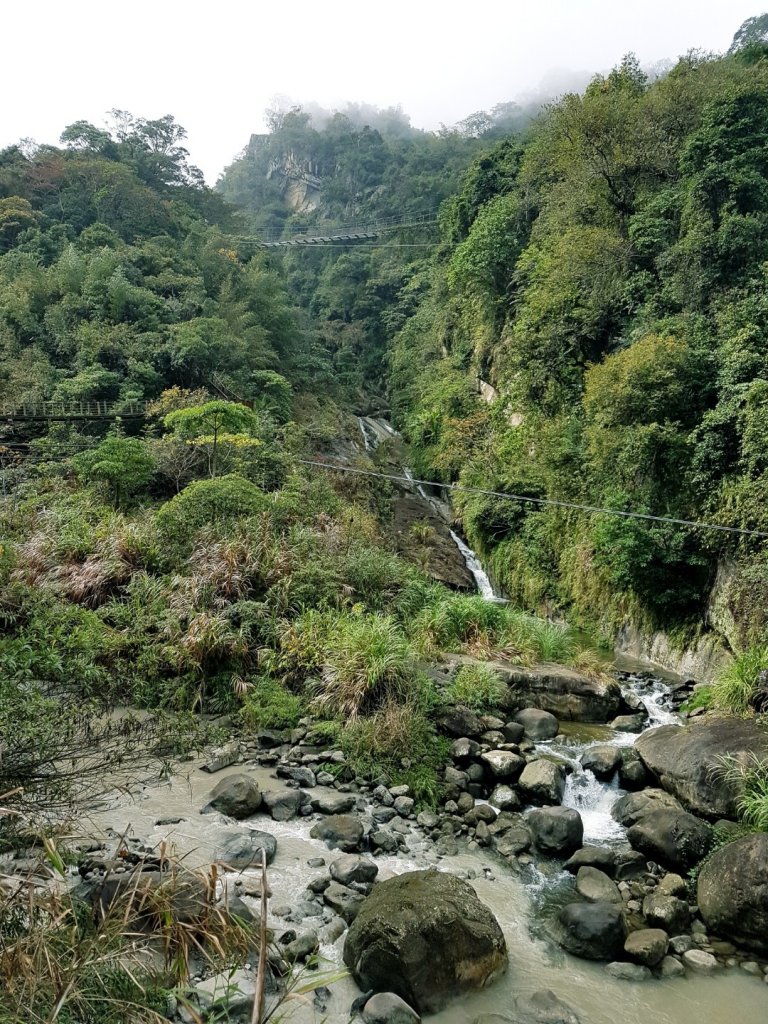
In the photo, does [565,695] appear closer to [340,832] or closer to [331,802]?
[331,802]

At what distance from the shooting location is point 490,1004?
4711 mm

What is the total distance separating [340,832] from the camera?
6523 millimetres

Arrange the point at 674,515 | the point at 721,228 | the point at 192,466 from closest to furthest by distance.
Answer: the point at 674,515 → the point at 721,228 → the point at 192,466

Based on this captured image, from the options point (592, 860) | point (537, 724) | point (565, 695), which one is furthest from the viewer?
point (565, 695)

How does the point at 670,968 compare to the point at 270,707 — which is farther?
the point at 270,707

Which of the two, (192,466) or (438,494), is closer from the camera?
(192,466)

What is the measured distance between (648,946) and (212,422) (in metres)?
13.2

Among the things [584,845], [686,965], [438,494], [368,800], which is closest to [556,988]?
[686,965]

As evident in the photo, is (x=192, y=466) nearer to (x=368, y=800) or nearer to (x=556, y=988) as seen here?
(x=368, y=800)

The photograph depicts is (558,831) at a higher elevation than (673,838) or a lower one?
lower

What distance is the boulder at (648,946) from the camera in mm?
5129

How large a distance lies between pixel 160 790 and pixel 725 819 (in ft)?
20.3

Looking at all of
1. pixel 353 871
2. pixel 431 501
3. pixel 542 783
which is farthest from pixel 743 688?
pixel 431 501

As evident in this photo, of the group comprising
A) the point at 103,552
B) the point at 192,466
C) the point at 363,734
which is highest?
the point at 192,466
